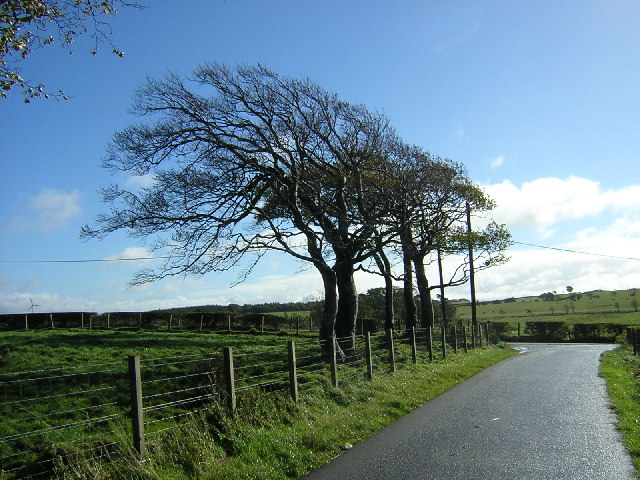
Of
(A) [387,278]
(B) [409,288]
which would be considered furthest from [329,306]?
(B) [409,288]

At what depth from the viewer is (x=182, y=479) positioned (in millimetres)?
6539

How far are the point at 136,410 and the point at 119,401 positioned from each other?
5595 millimetres

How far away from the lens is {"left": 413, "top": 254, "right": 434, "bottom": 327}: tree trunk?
31.9m

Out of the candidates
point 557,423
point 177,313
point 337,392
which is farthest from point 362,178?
point 177,313

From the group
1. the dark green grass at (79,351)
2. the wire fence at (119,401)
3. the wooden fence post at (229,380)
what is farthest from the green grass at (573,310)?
the wooden fence post at (229,380)

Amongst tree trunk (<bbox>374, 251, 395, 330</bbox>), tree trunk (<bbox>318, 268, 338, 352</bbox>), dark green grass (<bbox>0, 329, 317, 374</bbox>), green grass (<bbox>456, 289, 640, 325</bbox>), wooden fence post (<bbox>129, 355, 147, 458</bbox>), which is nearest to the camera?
wooden fence post (<bbox>129, 355, 147, 458</bbox>)

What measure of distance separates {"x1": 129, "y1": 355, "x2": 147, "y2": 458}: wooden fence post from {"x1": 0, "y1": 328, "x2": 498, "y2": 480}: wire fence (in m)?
0.01

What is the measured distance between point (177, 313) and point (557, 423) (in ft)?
106

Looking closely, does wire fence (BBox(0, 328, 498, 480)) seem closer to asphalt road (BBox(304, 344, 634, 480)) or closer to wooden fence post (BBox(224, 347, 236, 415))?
wooden fence post (BBox(224, 347, 236, 415))

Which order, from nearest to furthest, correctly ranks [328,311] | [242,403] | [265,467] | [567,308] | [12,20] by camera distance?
[265,467], [12,20], [242,403], [328,311], [567,308]

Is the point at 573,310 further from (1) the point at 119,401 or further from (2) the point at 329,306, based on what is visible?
(1) the point at 119,401

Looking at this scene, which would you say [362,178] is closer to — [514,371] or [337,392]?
[514,371]

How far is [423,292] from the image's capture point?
32.5 meters

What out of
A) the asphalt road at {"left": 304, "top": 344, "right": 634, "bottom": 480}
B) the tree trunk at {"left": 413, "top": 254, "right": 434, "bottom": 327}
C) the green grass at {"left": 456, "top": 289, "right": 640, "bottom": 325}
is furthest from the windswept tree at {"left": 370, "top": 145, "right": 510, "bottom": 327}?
the green grass at {"left": 456, "top": 289, "right": 640, "bottom": 325}
